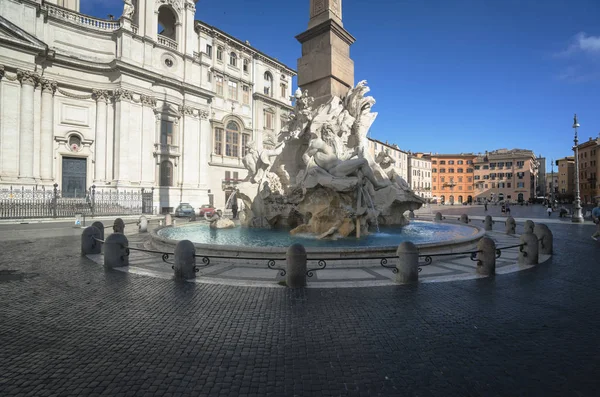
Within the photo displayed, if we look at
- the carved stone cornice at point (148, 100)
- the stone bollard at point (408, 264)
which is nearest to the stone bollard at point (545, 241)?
the stone bollard at point (408, 264)

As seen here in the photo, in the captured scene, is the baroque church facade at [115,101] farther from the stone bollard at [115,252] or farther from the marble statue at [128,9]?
the stone bollard at [115,252]

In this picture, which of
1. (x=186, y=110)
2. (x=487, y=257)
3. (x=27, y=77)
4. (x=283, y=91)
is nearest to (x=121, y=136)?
(x=27, y=77)

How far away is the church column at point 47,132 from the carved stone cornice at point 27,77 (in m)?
1.18

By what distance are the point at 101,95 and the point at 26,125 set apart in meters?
7.63

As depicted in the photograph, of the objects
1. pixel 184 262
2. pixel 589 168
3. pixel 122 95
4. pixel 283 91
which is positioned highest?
pixel 283 91

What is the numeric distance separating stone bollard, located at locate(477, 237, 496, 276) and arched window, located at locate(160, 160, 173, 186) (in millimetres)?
37848

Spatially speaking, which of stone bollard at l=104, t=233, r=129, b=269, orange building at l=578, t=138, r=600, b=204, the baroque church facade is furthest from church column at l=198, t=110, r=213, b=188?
orange building at l=578, t=138, r=600, b=204

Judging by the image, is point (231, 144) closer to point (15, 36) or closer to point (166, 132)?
point (166, 132)

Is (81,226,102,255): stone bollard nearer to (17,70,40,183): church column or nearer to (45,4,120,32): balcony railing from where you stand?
(17,70,40,183): church column

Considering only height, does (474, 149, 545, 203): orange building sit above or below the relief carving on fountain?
above

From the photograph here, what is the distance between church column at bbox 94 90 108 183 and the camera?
33.5m

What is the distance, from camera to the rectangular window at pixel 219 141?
45438 mm

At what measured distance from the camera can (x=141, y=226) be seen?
51.7ft

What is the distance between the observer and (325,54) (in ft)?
45.7
